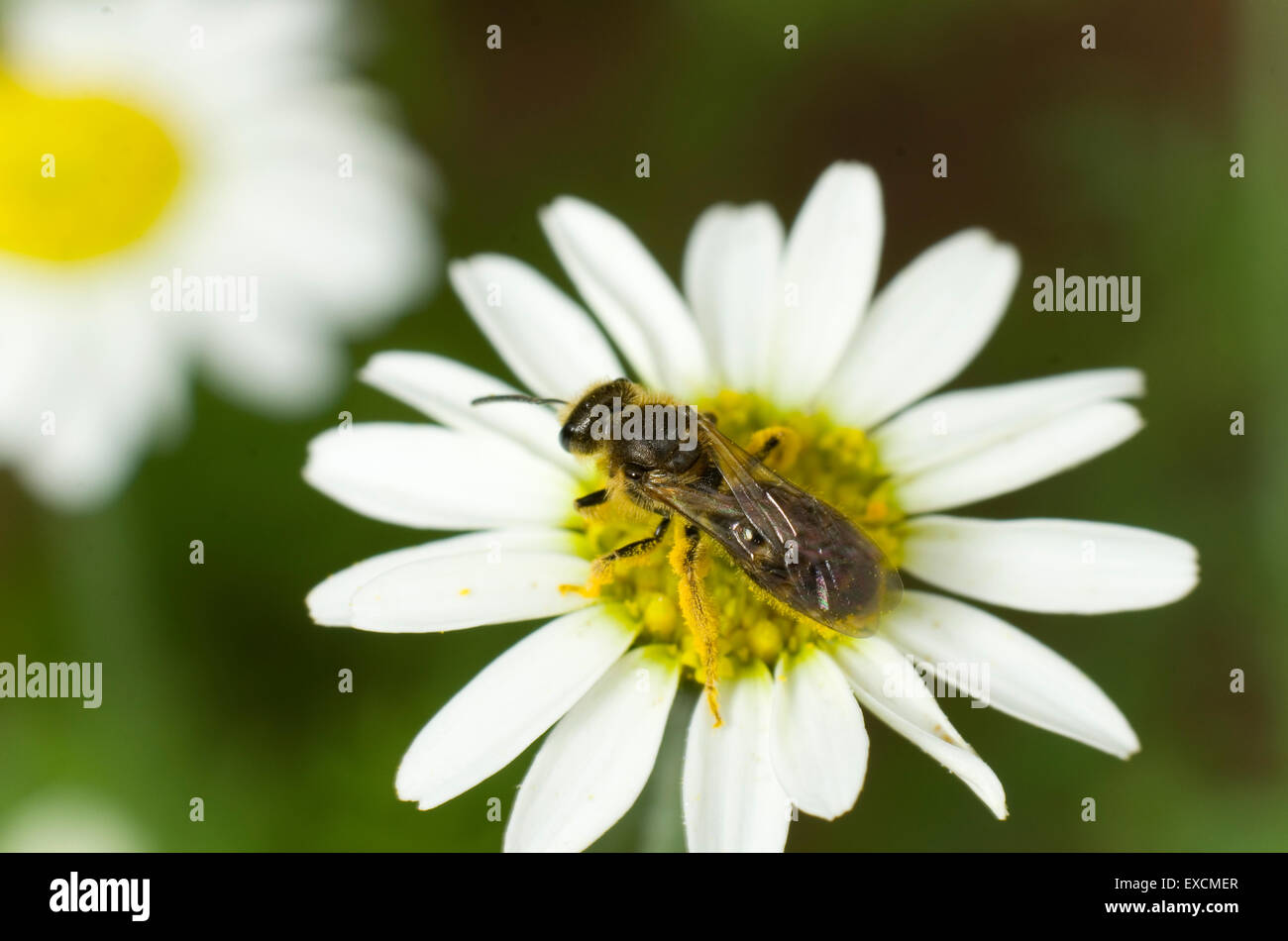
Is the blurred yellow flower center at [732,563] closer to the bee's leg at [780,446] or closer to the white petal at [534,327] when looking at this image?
the bee's leg at [780,446]

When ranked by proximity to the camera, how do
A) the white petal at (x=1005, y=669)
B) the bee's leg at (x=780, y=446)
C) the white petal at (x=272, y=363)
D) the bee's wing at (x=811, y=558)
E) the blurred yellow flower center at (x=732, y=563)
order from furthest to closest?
the white petal at (x=272, y=363) < the bee's leg at (x=780, y=446) < the blurred yellow flower center at (x=732, y=563) < the white petal at (x=1005, y=669) < the bee's wing at (x=811, y=558)

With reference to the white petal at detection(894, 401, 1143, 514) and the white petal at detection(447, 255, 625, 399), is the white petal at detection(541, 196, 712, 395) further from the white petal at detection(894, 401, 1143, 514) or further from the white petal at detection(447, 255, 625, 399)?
the white petal at detection(894, 401, 1143, 514)

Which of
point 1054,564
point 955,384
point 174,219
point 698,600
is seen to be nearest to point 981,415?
point 1054,564

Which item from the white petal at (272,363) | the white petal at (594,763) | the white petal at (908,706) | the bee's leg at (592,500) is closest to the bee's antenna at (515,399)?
the bee's leg at (592,500)

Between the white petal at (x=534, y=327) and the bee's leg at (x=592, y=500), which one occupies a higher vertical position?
the white petal at (x=534, y=327)

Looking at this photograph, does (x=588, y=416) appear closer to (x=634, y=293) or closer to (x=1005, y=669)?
(x=634, y=293)

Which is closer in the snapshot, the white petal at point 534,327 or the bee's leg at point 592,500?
the bee's leg at point 592,500
